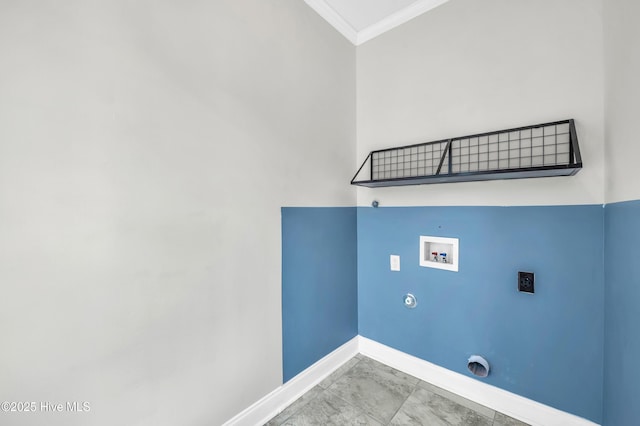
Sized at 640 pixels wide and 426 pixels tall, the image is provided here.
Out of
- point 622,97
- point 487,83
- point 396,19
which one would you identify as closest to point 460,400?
point 622,97

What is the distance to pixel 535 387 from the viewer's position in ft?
4.80

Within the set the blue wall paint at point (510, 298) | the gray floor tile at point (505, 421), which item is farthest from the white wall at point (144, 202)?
the gray floor tile at point (505, 421)

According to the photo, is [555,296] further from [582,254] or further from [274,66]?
[274,66]

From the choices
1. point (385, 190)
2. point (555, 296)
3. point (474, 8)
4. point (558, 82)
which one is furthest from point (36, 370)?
point (474, 8)

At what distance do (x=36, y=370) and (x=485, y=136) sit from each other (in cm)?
239

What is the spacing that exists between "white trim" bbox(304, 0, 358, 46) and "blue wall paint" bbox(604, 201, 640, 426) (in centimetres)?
211

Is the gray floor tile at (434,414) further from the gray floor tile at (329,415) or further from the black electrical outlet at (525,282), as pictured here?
the black electrical outlet at (525,282)

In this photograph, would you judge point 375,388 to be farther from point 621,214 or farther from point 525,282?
point 621,214

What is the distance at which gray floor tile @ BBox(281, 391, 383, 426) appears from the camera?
4.87 ft

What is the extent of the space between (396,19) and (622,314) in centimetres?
229

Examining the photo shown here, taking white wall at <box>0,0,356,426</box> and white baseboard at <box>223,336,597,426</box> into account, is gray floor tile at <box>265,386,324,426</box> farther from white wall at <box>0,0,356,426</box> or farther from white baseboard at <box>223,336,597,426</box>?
white wall at <box>0,0,356,426</box>

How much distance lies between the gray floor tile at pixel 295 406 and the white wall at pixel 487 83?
1487mm

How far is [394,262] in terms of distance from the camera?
2.02 metres

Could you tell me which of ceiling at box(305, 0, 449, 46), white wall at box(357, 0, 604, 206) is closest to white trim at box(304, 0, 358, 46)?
ceiling at box(305, 0, 449, 46)
